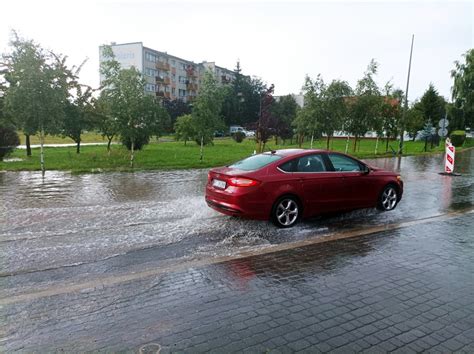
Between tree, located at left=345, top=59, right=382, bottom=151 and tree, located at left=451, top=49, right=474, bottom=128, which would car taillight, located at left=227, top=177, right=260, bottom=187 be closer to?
tree, located at left=345, top=59, right=382, bottom=151

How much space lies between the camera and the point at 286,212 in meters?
7.11

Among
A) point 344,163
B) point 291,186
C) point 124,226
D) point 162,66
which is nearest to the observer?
point 291,186

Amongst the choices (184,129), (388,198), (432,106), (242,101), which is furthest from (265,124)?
(242,101)

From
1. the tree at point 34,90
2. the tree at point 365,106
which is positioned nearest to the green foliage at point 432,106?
the tree at point 365,106

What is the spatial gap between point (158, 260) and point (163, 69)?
264ft

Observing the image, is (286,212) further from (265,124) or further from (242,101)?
(242,101)

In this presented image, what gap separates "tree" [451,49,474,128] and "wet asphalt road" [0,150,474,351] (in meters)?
41.8

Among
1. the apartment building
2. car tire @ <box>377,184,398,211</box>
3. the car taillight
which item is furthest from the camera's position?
the apartment building

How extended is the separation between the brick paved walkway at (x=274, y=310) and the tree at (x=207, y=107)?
1321cm

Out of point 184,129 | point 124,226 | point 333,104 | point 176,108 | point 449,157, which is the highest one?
point 176,108

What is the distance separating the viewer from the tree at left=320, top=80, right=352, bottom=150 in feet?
68.9

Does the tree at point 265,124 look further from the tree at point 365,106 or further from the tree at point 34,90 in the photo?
the tree at point 34,90

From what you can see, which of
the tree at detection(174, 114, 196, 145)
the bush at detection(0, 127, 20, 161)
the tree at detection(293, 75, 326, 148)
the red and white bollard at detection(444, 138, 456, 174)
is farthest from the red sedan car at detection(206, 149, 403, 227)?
the tree at detection(174, 114, 196, 145)

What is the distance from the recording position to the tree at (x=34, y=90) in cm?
1342
